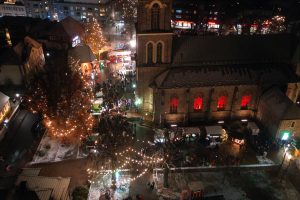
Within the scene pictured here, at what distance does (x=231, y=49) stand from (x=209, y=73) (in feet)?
17.8

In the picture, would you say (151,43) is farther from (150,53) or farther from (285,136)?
(285,136)

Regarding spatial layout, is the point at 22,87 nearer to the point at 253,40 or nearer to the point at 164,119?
the point at 164,119

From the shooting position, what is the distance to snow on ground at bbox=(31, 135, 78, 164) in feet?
128

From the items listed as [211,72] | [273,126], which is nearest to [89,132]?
[211,72]

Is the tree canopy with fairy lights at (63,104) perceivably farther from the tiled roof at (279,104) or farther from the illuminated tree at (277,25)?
the illuminated tree at (277,25)

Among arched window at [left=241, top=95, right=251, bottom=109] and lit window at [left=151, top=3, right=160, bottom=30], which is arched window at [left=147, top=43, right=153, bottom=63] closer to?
lit window at [left=151, top=3, right=160, bottom=30]

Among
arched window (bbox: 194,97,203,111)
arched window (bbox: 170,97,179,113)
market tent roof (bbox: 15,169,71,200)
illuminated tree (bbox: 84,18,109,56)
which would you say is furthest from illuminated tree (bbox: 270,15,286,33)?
market tent roof (bbox: 15,169,71,200)

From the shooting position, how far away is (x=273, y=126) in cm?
4269

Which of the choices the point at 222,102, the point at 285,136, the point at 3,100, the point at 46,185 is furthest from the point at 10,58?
the point at 285,136

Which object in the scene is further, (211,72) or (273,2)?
(273,2)

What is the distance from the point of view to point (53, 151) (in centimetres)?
4031

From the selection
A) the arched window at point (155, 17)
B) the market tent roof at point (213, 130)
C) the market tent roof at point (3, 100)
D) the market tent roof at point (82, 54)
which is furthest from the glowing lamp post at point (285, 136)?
the market tent roof at point (3, 100)

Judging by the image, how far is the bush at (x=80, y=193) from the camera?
32591 millimetres

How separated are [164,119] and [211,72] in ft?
33.8
